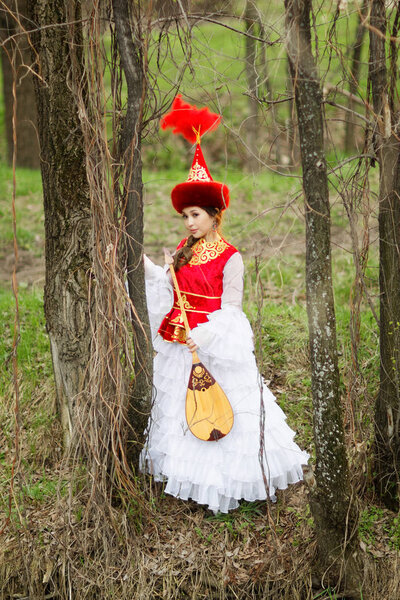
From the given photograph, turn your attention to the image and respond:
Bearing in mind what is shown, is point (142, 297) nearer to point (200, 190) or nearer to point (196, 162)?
point (200, 190)

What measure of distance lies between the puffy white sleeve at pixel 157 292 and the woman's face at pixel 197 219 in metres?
0.34

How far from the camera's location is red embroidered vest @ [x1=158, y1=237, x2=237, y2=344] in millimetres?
3199

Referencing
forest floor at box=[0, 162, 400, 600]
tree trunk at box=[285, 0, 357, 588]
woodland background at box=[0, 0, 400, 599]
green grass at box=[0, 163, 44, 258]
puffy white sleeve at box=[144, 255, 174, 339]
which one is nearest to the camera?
tree trunk at box=[285, 0, 357, 588]

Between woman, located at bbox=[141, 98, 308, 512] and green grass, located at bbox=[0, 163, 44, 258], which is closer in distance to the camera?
woman, located at bbox=[141, 98, 308, 512]

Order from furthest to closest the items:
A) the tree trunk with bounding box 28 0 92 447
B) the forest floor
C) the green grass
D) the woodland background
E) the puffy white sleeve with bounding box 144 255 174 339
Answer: the green grass < the puffy white sleeve with bounding box 144 255 174 339 < the tree trunk with bounding box 28 0 92 447 < the forest floor < the woodland background

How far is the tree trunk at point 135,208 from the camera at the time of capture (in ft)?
8.71

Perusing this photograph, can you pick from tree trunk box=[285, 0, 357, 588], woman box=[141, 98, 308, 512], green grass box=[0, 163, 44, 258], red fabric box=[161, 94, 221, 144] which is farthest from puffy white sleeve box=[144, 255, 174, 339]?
green grass box=[0, 163, 44, 258]

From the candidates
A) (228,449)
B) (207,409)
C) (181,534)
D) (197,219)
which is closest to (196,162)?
(197,219)

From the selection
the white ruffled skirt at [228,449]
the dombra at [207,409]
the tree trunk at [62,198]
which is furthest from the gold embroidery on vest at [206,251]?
the tree trunk at [62,198]

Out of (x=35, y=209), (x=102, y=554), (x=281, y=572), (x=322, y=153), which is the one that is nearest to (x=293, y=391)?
(x=281, y=572)

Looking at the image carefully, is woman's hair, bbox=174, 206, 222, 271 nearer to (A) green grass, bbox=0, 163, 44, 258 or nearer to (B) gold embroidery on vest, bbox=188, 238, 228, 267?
(B) gold embroidery on vest, bbox=188, 238, 228, 267

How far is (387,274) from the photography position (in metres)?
2.96

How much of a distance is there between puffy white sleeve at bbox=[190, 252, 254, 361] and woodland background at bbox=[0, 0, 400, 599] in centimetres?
12

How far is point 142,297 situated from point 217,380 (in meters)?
0.64
